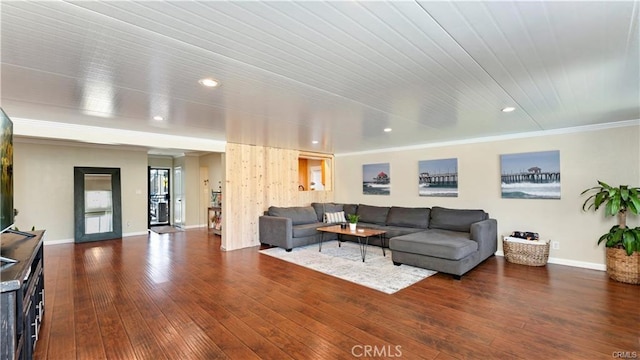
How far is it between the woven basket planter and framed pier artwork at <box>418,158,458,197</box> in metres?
2.42

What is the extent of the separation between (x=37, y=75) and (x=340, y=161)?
6.53m

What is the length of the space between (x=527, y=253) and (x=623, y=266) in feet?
3.45

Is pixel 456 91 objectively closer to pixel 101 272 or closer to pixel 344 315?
pixel 344 315

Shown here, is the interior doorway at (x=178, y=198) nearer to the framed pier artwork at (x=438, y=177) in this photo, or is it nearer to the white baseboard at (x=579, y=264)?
the framed pier artwork at (x=438, y=177)

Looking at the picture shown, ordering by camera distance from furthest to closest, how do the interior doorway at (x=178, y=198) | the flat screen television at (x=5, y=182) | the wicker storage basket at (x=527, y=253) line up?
the interior doorway at (x=178, y=198), the wicker storage basket at (x=527, y=253), the flat screen television at (x=5, y=182)

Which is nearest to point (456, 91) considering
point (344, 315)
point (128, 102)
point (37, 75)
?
point (344, 315)

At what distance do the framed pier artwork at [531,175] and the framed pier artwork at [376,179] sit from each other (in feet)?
8.08

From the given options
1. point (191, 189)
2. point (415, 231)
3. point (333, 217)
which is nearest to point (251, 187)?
point (333, 217)

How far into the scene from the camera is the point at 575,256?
4504mm

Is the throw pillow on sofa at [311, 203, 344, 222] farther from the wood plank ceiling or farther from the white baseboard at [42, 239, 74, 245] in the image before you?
the white baseboard at [42, 239, 74, 245]

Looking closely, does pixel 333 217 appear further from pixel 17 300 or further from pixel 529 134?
pixel 17 300

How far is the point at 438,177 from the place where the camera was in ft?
19.9

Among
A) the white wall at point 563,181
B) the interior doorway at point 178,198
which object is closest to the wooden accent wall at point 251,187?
the white wall at point 563,181

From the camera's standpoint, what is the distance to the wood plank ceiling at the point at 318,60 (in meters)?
1.52
